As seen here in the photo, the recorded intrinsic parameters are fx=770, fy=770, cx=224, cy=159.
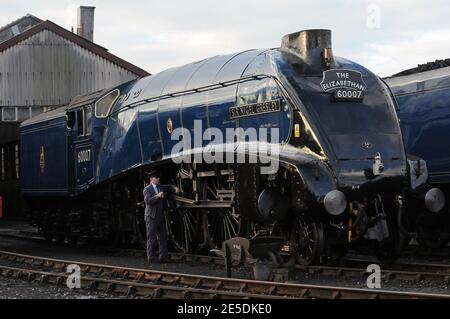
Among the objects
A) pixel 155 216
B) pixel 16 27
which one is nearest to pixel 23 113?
pixel 16 27

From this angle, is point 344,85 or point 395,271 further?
point 344,85

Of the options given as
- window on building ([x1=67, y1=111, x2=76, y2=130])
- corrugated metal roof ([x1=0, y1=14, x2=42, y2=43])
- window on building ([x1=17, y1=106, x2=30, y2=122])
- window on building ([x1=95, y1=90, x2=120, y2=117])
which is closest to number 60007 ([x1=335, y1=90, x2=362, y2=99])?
window on building ([x1=95, y1=90, x2=120, y2=117])

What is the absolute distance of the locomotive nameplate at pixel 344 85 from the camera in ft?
35.2

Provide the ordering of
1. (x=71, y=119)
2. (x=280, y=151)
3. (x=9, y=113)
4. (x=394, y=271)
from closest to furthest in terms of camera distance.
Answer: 1. (x=394, y=271)
2. (x=280, y=151)
3. (x=71, y=119)
4. (x=9, y=113)

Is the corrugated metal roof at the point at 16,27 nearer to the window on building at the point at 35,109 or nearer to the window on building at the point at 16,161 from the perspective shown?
the window on building at the point at 35,109

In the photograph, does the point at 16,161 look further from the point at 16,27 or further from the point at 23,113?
the point at 16,27

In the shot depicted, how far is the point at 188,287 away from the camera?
955cm

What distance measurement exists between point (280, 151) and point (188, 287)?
2308 millimetres

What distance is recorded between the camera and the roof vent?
36.1 feet

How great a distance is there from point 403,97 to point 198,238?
4845 mm

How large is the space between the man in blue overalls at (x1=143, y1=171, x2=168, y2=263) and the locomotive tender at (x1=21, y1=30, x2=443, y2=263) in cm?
44

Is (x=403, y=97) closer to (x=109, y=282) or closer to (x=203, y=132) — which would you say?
(x=203, y=132)
